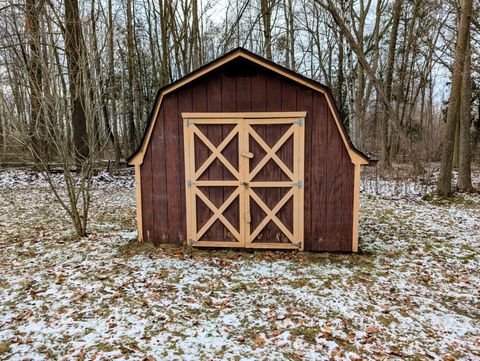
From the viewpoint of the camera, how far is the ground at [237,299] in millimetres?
3150

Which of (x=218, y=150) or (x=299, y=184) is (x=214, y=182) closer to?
(x=218, y=150)

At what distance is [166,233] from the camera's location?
19.8ft

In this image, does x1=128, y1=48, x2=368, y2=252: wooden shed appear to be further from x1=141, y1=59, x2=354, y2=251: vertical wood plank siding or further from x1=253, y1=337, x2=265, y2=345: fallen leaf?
x1=253, y1=337, x2=265, y2=345: fallen leaf

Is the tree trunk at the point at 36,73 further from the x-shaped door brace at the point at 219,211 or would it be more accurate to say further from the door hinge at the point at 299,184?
the door hinge at the point at 299,184

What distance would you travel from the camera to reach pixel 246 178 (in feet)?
18.8

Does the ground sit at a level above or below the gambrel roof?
below

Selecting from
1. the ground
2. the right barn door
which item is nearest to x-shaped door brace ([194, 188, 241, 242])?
the right barn door

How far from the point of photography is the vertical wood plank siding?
218 inches

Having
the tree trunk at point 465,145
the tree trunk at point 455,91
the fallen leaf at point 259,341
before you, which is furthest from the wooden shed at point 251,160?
the tree trunk at point 465,145

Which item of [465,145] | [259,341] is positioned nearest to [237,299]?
[259,341]

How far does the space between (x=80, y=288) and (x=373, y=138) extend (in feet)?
68.4

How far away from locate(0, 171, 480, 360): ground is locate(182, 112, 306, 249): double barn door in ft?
1.36

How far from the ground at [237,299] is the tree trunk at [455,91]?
3652 millimetres

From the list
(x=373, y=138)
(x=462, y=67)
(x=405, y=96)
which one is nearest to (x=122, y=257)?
(x=462, y=67)
